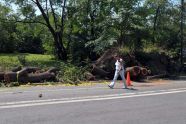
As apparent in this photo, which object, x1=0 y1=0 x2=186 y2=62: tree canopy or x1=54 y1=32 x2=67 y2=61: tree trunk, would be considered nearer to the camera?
x1=0 y1=0 x2=186 y2=62: tree canopy

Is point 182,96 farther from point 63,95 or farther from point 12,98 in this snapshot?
point 12,98

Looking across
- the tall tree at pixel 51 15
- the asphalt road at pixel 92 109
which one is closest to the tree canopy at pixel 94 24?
the tall tree at pixel 51 15

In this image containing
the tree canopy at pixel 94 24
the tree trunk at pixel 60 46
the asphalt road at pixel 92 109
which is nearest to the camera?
the asphalt road at pixel 92 109

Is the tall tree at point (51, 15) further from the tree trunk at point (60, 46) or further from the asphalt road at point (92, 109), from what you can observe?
the asphalt road at point (92, 109)

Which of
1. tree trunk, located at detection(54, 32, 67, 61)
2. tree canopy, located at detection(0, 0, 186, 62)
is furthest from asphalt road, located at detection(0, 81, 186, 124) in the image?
tree trunk, located at detection(54, 32, 67, 61)

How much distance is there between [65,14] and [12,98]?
22269 millimetres

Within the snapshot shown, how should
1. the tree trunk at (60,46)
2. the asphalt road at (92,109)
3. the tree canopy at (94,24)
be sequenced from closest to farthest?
the asphalt road at (92,109), the tree canopy at (94,24), the tree trunk at (60,46)

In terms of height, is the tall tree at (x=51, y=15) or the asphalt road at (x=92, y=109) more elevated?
the tall tree at (x=51, y=15)

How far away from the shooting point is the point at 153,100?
14367 mm

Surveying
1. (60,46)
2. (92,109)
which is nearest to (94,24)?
(60,46)

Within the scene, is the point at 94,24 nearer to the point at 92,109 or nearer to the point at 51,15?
the point at 51,15

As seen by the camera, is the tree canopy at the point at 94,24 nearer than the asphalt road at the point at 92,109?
No

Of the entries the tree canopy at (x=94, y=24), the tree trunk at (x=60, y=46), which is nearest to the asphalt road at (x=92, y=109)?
the tree canopy at (x=94, y=24)

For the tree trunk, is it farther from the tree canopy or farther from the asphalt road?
the asphalt road
